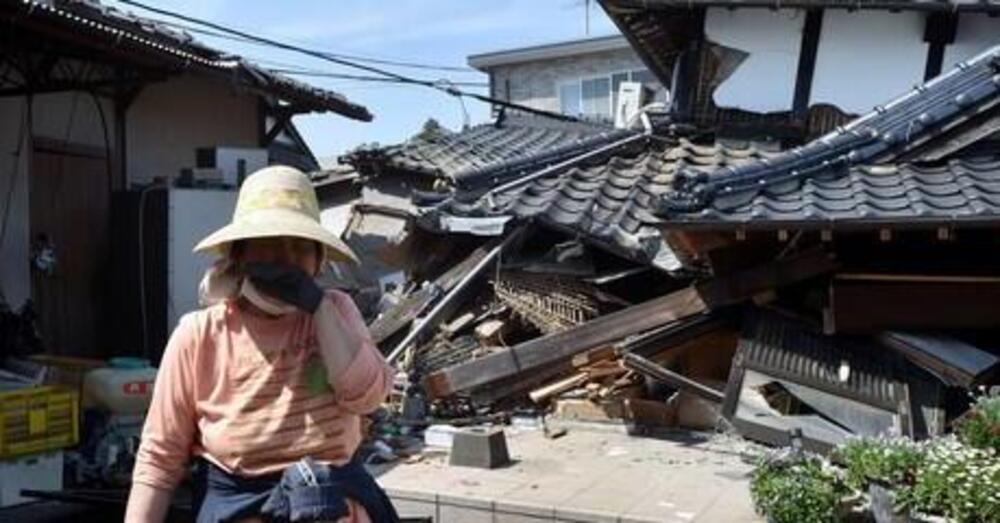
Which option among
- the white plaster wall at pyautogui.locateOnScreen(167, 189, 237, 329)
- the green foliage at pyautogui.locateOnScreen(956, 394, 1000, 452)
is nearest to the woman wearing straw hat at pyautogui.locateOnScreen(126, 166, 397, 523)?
the green foliage at pyautogui.locateOnScreen(956, 394, 1000, 452)

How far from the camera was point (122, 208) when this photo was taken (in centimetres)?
1062

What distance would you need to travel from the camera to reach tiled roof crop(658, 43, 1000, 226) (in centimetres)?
681

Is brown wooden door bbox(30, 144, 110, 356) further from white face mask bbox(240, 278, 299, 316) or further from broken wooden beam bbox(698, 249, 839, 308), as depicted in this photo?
white face mask bbox(240, 278, 299, 316)

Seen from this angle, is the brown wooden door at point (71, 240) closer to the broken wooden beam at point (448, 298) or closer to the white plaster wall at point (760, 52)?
the broken wooden beam at point (448, 298)

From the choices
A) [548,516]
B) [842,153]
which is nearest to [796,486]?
[548,516]

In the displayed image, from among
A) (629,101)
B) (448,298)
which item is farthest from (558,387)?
(629,101)

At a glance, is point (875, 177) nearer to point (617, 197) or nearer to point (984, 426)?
point (984, 426)

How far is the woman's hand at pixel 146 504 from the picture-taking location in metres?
2.83

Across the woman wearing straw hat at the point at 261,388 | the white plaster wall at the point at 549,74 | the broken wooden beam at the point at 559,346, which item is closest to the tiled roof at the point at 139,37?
the broken wooden beam at the point at 559,346

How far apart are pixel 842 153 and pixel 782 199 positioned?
985 millimetres

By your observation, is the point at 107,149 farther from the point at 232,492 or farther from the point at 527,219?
the point at 232,492

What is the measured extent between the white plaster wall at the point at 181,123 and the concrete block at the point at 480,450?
5.29 metres

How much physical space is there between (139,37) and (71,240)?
2742 mm

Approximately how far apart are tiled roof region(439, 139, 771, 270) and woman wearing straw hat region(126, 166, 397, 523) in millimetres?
5149
